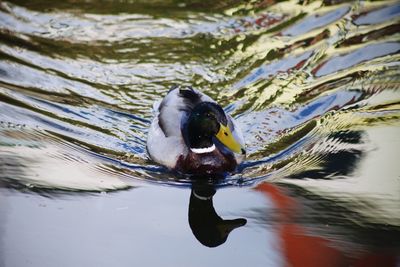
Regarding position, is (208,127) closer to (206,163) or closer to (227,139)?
(227,139)

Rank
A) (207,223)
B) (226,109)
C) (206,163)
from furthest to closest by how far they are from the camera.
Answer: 1. (226,109)
2. (206,163)
3. (207,223)

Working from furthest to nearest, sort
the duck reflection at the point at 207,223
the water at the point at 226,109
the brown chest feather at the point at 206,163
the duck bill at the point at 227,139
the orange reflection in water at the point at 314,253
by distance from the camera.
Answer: the brown chest feather at the point at 206,163
the duck bill at the point at 227,139
the duck reflection at the point at 207,223
the water at the point at 226,109
the orange reflection in water at the point at 314,253

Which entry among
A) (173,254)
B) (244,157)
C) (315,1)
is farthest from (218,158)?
(315,1)

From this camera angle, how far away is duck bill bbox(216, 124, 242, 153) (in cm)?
623

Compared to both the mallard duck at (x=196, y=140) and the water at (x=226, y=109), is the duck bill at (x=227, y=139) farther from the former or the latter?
the water at (x=226, y=109)

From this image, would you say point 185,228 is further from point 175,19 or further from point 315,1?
point 315,1

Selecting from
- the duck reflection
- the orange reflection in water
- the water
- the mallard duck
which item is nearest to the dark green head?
the mallard duck

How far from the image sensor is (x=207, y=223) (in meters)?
5.56

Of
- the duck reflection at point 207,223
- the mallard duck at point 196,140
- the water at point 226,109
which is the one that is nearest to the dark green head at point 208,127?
the mallard duck at point 196,140

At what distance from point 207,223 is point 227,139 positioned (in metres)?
0.96

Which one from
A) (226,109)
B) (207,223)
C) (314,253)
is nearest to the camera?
(314,253)

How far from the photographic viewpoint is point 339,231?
5.34 m

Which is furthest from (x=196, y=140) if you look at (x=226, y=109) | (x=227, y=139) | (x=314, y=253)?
(x=314, y=253)

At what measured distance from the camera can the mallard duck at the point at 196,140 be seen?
6.29m
